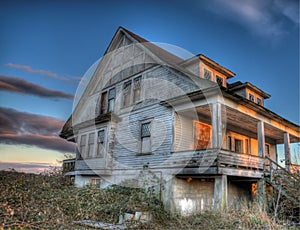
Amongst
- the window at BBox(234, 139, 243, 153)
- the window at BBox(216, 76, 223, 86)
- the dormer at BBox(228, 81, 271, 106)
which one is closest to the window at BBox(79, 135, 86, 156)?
the window at BBox(216, 76, 223, 86)

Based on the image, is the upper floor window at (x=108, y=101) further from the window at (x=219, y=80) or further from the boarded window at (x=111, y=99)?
the window at (x=219, y=80)

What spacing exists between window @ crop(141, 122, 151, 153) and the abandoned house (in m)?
0.06

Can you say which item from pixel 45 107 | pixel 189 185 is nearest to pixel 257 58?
pixel 189 185

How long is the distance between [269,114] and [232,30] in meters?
7.03

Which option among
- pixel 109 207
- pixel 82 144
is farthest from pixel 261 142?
pixel 82 144

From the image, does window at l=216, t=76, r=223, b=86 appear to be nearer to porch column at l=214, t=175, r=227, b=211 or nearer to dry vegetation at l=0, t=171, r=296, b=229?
porch column at l=214, t=175, r=227, b=211

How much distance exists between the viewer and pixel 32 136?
18.6m

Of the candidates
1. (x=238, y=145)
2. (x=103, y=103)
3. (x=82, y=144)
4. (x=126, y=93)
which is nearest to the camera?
(x=126, y=93)

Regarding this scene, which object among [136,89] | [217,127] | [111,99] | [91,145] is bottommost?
[91,145]

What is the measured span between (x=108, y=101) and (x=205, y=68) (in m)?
7.42

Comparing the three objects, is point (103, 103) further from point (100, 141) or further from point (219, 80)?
point (219, 80)

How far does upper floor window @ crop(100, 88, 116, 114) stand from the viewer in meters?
18.0

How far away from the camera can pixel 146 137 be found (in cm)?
1416

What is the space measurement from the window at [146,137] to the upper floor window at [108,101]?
4.21 metres
